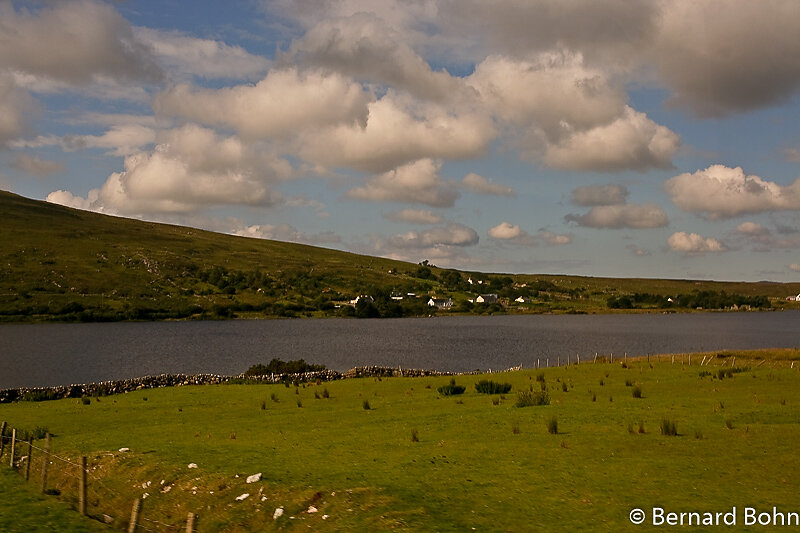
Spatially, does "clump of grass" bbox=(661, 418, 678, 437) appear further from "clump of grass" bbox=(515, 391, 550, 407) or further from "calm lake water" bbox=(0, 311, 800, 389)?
"calm lake water" bbox=(0, 311, 800, 389)

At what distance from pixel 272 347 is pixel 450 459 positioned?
98.8m

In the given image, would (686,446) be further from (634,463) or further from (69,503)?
(69,503)

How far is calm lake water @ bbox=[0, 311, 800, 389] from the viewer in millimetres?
86125

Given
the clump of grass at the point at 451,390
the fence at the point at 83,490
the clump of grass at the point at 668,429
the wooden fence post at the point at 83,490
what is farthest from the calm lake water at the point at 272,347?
the clump of grass at the point at 668,429

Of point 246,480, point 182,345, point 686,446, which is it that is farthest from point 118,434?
point 182,345

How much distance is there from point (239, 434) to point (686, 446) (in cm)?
1796

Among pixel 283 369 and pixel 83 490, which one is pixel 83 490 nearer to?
pixel 83 490

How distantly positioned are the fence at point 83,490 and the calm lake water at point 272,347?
164ft

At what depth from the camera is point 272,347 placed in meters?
116

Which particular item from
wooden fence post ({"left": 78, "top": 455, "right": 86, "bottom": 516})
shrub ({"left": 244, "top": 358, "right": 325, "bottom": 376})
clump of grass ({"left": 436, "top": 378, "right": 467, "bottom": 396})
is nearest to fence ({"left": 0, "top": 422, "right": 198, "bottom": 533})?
wooden fence post ({"left": 78, "top": 455, "right": 86, "bottom": 516})

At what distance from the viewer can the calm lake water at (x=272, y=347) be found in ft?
283

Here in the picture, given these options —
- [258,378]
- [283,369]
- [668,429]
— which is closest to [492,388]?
[668,429]

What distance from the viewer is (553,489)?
54.9 ft

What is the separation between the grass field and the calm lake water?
49.3 meters
